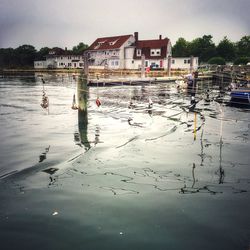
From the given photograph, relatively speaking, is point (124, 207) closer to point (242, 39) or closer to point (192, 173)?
point (192, 173)

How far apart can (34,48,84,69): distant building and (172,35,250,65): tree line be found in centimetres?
3491

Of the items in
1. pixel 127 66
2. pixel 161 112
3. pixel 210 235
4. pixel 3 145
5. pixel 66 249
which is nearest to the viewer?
pixel 66 249

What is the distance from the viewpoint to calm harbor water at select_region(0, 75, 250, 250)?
634 centimetres

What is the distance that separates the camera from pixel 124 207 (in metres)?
7.49

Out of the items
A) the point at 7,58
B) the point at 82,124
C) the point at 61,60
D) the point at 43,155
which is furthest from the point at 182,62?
the point at 7,58

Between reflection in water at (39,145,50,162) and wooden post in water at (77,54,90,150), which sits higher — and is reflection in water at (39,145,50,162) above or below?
below

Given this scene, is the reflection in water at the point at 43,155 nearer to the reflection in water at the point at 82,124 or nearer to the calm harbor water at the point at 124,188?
the calm harbor water at the point at 124,188

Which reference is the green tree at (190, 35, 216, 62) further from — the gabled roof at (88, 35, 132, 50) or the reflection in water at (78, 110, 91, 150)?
the reflection in water at (78, 110, 91, 150)

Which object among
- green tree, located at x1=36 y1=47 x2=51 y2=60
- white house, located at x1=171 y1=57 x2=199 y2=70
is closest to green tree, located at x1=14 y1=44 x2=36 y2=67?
green tree, located at x1=36 y1=47 x2=51 y2=60

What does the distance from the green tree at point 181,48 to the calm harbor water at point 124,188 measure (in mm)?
86774

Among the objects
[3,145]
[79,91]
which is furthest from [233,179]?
[3,145]

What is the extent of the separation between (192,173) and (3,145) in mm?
8649

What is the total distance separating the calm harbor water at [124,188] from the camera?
20.8 ft

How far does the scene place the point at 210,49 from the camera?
304 ft
